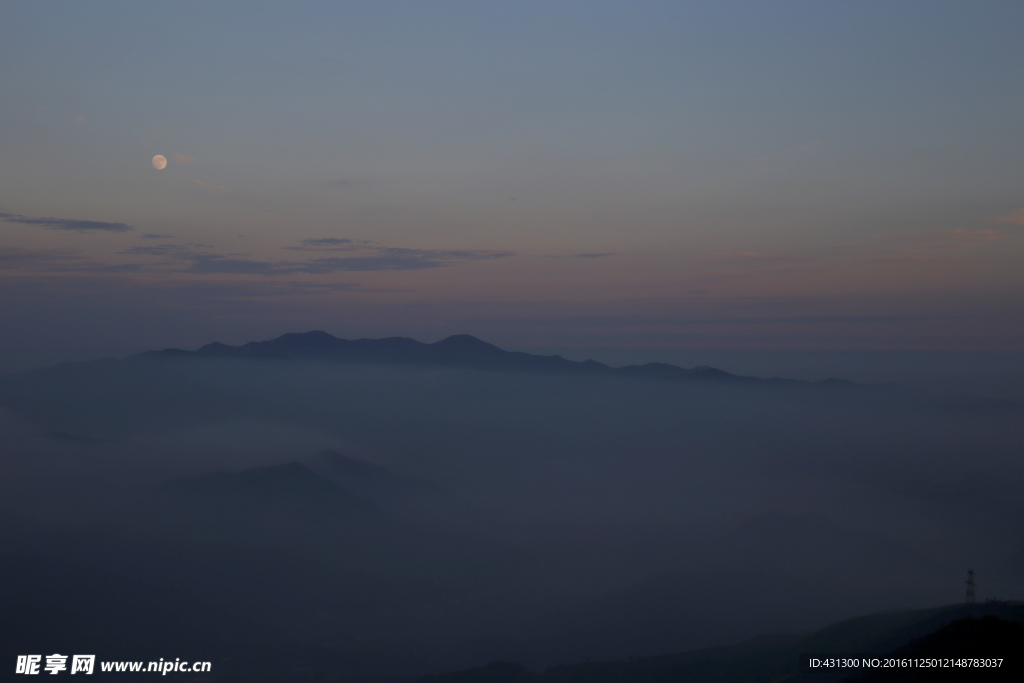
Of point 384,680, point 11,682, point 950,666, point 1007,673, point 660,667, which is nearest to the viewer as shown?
point 1007,673

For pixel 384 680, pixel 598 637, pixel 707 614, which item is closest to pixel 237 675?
pixel 384 680

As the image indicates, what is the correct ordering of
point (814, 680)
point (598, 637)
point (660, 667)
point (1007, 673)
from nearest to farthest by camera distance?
1. point (1007, 673)
2. point (814, 680)
3. point (660, 667)
4. point (598, 637)

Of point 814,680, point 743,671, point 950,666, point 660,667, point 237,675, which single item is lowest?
point 237,675

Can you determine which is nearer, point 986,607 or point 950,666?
point 950,666

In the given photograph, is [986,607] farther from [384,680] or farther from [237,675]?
[237,675]

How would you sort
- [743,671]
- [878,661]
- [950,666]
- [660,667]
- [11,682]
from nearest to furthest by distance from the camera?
1. [950,666]
2. [878,661]
3. [743,671]
4. [660,667]
5. [11,682]

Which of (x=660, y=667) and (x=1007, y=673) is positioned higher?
(x=1007, y=673)

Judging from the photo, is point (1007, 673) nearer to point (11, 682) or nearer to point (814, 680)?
point (814, 680)

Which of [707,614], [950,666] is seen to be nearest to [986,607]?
[950,666]

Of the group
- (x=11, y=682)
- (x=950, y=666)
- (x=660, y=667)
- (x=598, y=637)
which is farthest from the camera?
(x=598, y=637)
